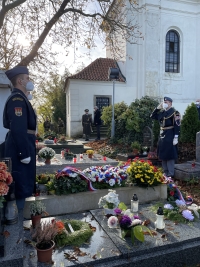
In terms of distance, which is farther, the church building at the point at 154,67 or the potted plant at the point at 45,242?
the church building at the point at 154,67

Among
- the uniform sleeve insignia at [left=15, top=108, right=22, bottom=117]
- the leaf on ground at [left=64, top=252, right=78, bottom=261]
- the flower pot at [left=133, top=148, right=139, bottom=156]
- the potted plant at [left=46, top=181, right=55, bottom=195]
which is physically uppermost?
the uniform sleeve insignia at [left=15, top=108, right=22, bottom=117]

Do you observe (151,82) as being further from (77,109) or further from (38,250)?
(38,250)

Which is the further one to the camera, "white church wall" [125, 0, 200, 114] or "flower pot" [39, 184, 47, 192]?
"white church wall" [125, 0, 200, 114]

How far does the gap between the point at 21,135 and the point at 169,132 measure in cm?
393

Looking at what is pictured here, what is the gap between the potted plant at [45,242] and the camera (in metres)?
2.22

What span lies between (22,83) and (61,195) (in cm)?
170

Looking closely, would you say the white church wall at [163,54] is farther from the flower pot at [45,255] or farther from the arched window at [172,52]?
the flower pot at [45,255]

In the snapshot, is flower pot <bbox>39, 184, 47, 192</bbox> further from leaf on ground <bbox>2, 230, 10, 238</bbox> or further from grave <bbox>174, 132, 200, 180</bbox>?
grave <bbox>174, 132, 200, 180</bbox>

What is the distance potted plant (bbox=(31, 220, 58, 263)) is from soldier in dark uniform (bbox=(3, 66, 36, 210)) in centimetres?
85

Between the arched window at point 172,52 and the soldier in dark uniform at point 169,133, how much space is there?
13.0 metres

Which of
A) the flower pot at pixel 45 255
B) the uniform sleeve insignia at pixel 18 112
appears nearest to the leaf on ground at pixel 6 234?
the flower pot at pixel 45 255

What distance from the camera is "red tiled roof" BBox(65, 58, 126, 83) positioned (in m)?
16.1

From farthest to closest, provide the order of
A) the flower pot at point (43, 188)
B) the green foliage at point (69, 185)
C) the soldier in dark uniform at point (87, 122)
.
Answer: the soldier in dark uniform at point (87, 122), the flower pot at point (43, 188), the green foliage at point (69, 185)

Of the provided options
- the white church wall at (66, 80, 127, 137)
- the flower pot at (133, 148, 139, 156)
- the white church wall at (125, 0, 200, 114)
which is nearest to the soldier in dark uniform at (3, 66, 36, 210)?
the flower pot at (133, 148, 139, 156)
